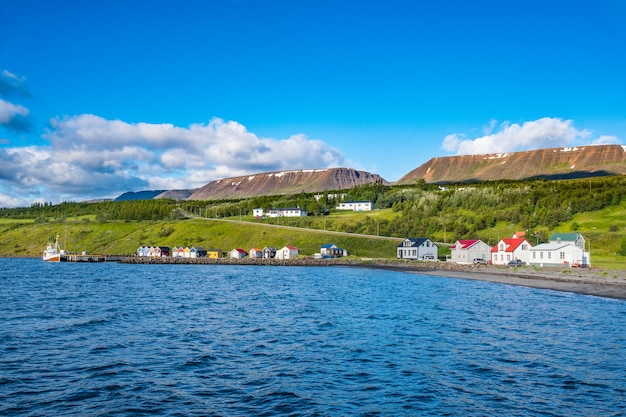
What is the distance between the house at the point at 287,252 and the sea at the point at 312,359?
9540cm

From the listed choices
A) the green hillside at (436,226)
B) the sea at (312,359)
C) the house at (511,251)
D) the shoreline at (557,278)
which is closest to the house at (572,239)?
the green hillside at (436,226)

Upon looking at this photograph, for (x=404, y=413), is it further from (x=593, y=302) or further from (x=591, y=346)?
(x=593, y=302)

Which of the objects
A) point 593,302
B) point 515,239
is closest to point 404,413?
point 593,302

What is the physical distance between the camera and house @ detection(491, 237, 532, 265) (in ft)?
323

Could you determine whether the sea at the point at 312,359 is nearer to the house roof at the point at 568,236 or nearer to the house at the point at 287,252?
the house roof at the point at 568,236

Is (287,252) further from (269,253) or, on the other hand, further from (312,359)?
(312,359)

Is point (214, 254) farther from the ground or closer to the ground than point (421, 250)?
closer to the ground

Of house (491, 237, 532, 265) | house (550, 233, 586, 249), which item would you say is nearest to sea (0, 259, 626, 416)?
house (550, 233, 586, 249)

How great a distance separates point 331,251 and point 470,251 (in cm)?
3763

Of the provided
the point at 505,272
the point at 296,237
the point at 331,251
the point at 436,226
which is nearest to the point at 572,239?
the point at 505,272

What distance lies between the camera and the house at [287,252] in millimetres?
139875

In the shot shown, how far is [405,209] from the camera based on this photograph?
17150cm

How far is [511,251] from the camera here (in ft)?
332

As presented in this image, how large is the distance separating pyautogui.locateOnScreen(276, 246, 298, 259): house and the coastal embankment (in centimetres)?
594
